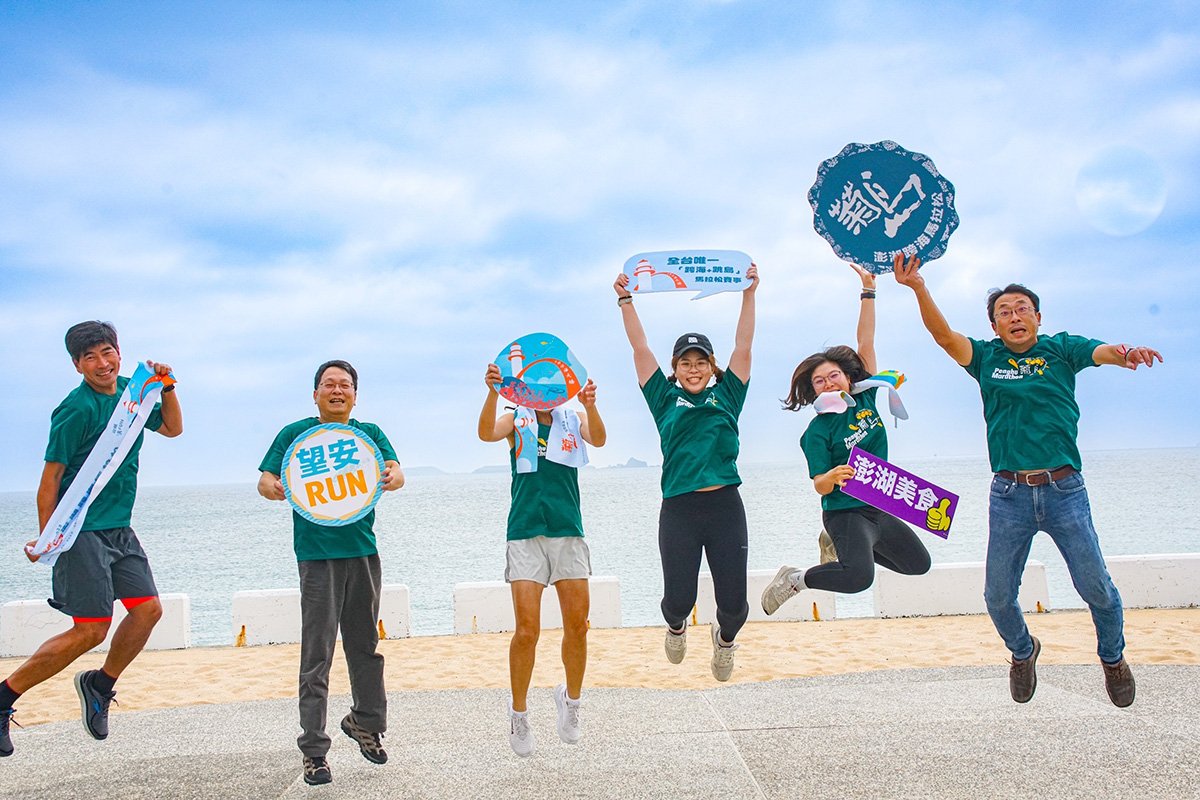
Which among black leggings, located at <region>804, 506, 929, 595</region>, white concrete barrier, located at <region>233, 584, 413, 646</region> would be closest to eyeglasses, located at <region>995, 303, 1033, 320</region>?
black leggings, located at <region>804, 506, 929, 595</region>

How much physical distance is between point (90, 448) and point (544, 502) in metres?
2.56

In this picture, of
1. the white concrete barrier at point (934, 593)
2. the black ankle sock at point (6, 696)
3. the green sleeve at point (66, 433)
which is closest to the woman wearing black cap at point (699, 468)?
the green sleeve at point (66, 433)

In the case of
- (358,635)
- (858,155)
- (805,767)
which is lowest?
(805,767)

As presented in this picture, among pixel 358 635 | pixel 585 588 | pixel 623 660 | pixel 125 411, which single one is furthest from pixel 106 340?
pixel 623 660

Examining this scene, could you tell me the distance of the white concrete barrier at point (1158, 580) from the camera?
1264 centimetres

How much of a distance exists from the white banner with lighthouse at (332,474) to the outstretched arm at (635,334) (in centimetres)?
173

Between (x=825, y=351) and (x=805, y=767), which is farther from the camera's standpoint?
(x=825, y=351)

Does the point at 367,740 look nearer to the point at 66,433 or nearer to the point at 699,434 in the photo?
the point at 66,433

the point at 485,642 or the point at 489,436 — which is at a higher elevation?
the point at 489,436

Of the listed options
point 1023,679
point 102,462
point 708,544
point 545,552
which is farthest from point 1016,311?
point 102,462

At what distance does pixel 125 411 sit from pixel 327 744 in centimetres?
213

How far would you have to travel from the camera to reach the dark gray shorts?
4.57 metres

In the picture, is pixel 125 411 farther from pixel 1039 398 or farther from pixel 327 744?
pixel 1039 398

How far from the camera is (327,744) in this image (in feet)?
15.0
